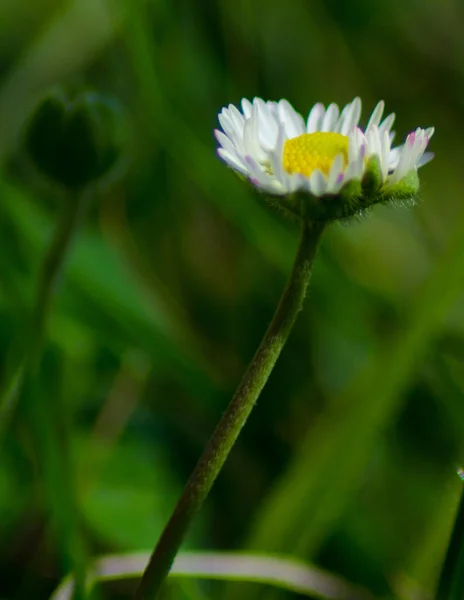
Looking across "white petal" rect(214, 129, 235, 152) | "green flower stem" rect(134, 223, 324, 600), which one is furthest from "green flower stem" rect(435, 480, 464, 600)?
"white petal" rect(214, 129, 235, 152)

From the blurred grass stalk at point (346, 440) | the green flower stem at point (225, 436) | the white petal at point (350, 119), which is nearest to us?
the green flower stem at point (225, 436)

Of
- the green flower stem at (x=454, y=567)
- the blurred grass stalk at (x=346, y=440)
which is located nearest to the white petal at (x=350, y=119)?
the green flower stem at (x=454, y=567)

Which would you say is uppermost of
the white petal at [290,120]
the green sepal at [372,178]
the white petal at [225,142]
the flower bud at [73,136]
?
the white petal at [290,120]

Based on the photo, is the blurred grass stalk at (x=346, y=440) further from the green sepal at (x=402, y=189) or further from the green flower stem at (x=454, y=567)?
the green sepal at (x=402, y=189)

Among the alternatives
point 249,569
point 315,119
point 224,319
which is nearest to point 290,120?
point 315,119

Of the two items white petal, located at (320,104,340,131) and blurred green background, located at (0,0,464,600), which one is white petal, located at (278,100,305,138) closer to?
white petal, located at (320,104,340,131)

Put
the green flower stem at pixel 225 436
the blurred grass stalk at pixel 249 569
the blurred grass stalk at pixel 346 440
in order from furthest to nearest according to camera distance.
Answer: the blurred grass stalk at pixel 346 440
the blurred grass stalk at pixel 249 569
the green flower stem at pixel 225 436

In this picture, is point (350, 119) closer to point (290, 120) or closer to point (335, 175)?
point (290, 120)
